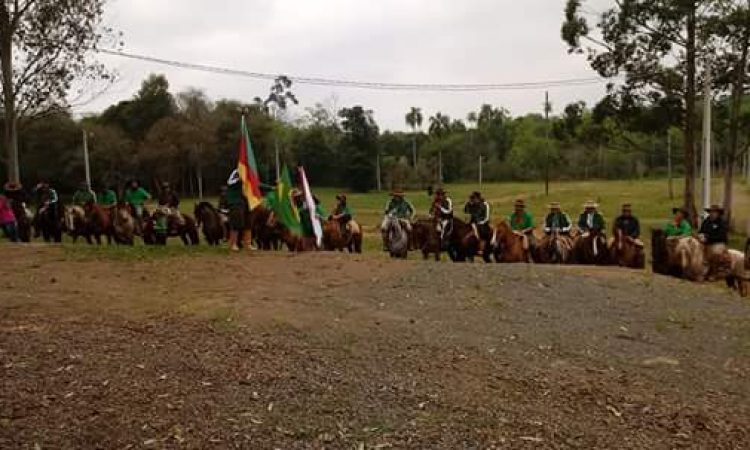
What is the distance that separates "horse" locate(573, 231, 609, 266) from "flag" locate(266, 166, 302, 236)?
684 cm

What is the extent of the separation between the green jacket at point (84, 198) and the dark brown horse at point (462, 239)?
31.7ft

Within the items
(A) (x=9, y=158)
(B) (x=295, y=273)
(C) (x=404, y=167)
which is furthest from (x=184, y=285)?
(C) (x=404, y=167)

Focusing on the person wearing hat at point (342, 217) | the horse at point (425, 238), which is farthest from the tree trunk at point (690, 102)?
the person wearing hat at point (342, 217)

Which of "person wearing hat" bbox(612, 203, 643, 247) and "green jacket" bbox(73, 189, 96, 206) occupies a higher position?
"green jacket" bbox(73, 189, 96, 206)

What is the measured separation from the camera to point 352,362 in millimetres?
7621

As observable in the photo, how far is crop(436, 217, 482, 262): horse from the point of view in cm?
1822

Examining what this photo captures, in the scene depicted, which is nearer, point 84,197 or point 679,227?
point 679,227

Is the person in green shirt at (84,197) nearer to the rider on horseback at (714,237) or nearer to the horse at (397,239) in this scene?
the horse at (397,239)

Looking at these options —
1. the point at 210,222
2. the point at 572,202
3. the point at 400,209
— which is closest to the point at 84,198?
the point at 210,222

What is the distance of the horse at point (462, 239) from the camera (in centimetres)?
1822

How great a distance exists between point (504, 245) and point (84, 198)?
11581 mm

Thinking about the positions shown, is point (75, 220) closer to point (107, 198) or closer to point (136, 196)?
point (107, 198)

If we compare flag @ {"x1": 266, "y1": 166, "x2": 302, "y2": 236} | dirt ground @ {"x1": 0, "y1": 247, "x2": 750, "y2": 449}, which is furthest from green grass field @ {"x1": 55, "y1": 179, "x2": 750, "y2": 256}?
dirt ground @ {"x1": 0, "y1": 247, "x2": 750, "y2": 449}

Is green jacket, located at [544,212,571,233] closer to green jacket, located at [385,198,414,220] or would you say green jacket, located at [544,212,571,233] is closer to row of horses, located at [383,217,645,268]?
row of horses, located at [383,217,645,268]
